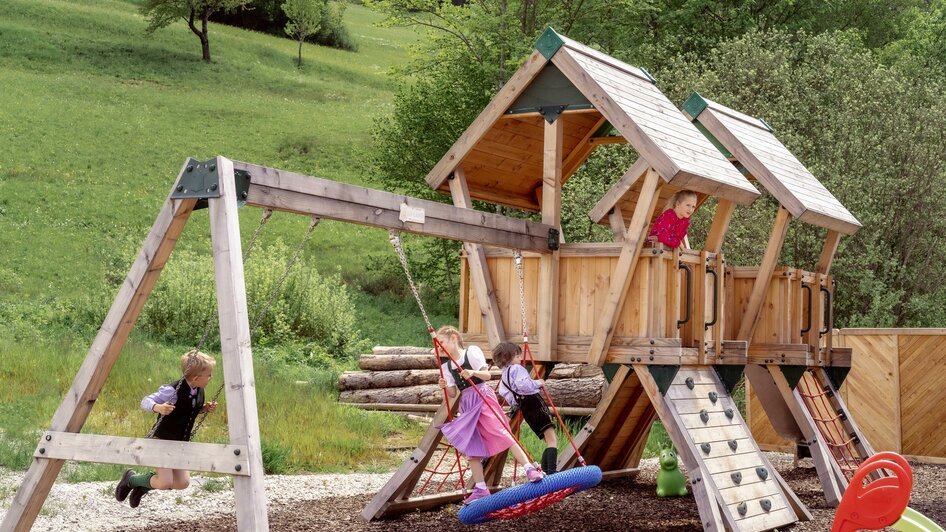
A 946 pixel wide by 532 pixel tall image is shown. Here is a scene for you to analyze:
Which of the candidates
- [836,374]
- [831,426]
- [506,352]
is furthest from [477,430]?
[831,426]

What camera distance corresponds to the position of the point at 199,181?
5.91 metres

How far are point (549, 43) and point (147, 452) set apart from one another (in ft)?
15.4

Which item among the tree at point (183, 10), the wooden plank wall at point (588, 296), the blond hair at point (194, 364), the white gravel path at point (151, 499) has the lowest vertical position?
the white gravel path at point (151, 499)

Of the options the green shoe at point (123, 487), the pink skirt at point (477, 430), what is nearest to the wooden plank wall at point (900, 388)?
the pink skirt at point (477, 430)

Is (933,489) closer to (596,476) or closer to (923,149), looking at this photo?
(596,476)

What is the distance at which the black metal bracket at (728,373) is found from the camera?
9.05 meters

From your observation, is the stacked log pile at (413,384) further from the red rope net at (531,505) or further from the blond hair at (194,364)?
the blond hair at (194,364)

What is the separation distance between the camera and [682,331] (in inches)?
344

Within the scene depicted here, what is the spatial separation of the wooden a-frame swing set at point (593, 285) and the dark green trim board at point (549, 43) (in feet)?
0.04

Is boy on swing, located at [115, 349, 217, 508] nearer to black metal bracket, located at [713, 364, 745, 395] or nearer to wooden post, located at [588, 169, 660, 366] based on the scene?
wooden post, located at [588, 169, 660, 366]

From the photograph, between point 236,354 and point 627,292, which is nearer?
point 236,354

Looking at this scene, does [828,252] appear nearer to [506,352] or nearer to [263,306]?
[506,352]

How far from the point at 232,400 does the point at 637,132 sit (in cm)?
400

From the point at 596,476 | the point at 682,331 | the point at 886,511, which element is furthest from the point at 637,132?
the point at 886,511
